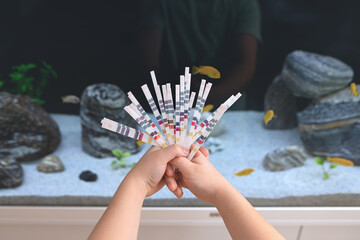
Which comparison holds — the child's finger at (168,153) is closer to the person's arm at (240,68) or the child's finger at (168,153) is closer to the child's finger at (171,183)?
the child's finger at (171,183)

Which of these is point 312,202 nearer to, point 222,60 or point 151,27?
point 222,60

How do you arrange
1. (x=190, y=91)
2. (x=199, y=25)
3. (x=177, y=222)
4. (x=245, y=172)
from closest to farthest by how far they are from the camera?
(x=190, y=91) → (x=199, y=25) → (x=177, y=222) → (x=245, y=172)

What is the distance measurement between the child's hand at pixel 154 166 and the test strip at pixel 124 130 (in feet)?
0.15

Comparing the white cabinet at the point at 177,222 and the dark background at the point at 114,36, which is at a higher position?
the dark background at the point at 114,36

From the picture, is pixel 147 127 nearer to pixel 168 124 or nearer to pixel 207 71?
pixel 168 124

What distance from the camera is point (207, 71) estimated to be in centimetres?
117

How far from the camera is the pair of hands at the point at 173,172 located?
769mm

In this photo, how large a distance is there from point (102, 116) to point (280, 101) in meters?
0.93

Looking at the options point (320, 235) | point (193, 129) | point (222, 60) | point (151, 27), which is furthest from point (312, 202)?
point (151, 27)

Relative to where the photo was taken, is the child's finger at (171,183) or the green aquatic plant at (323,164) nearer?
the child's finger at (171,183)

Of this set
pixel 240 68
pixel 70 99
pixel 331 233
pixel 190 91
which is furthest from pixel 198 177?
pixel 331 233

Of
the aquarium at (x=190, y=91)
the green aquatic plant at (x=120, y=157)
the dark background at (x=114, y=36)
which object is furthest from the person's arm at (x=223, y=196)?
the green aquatic plant at (x=120, y=157)

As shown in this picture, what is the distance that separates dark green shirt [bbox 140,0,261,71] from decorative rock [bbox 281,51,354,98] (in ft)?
0.89

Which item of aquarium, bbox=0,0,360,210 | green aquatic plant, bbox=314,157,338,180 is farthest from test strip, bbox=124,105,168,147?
green aquatic plant, bbox=314,157,338,180
